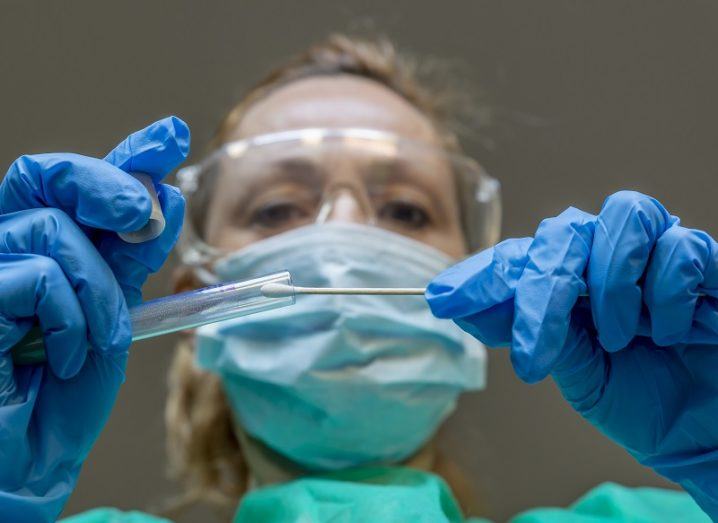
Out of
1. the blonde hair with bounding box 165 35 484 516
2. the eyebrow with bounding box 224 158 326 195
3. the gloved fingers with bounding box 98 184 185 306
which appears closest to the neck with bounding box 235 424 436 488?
the blonde hair with bounding box 165 35 484 516

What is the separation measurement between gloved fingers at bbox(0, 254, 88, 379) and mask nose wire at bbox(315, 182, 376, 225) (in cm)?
65

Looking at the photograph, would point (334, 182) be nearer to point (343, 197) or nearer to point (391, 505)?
point (343, 197)

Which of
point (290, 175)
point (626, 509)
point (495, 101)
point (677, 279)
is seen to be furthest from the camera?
point (495, 101)

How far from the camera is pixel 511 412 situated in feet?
6.95

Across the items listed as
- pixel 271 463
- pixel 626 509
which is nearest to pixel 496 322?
pixel 626 509

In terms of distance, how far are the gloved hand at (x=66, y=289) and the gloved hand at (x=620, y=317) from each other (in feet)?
1.19

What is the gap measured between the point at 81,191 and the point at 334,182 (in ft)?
2.24

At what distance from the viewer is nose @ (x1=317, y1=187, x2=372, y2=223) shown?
150 cm

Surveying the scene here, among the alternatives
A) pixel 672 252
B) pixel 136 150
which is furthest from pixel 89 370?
pixel 672 252

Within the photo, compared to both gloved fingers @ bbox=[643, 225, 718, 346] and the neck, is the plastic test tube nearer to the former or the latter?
gloved fingers @ bbox=[643, 225, 718, 346]

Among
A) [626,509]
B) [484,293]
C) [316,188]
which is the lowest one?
[626,509]

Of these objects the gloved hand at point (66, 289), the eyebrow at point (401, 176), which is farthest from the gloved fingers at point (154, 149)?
the eyebrow at point (401, 176)

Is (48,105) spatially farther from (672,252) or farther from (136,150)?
(672,252)

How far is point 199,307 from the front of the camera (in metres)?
1.00
